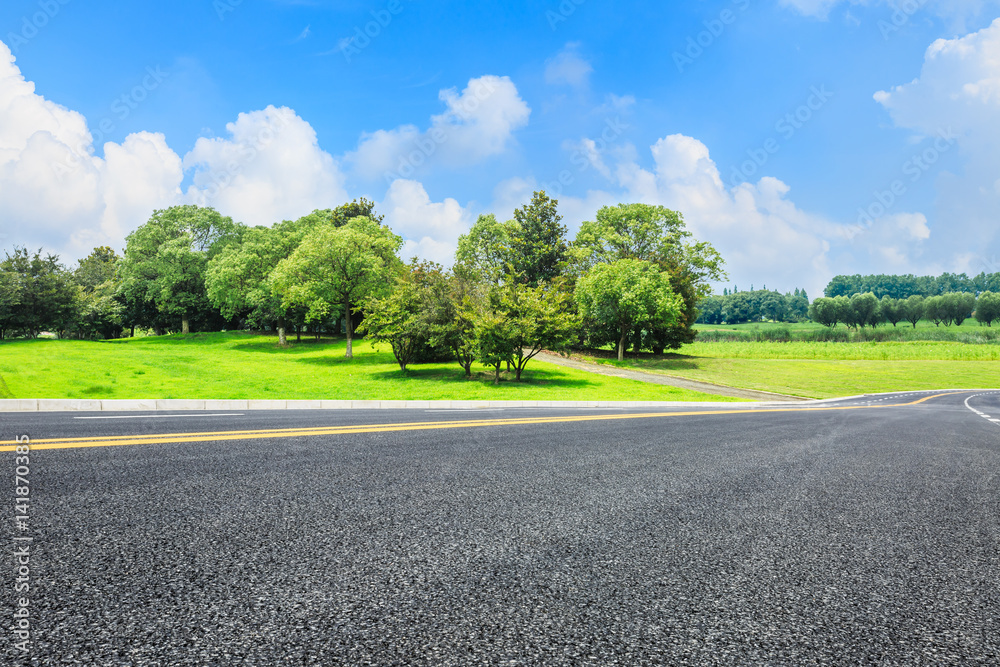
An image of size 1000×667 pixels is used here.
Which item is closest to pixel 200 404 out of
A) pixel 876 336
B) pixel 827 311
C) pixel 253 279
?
pixel 253 279

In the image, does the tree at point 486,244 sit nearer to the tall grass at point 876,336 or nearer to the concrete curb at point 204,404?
the concrete curb at point 204,404

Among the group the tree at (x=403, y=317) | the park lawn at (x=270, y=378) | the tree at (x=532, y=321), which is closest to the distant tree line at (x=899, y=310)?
the park lawn at (x=270, y=378)

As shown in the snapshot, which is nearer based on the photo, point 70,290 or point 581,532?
point 581,532

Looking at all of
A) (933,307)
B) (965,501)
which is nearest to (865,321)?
(933,307)

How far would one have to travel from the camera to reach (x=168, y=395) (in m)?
16.2

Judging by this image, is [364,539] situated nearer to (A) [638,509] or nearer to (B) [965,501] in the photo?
(A) [638,509]

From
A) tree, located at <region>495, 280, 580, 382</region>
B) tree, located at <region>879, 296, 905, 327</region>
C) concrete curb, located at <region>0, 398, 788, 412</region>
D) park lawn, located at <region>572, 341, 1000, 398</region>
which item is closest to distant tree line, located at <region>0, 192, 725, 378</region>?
tree, located at <region>495, 280, 580, 382</region>

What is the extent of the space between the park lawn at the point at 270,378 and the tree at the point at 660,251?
1364 centimetres

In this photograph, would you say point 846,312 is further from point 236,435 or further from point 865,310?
point 236,435

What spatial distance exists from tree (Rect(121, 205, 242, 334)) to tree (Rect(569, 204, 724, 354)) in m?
36.6

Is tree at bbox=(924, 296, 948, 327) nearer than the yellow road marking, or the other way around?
the yellow road marking

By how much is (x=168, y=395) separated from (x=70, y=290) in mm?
33205

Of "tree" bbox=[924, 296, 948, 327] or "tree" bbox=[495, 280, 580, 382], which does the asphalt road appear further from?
"tree" bbox=[924, 296, 948, 327]

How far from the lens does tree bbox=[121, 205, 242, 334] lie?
46062 mm
